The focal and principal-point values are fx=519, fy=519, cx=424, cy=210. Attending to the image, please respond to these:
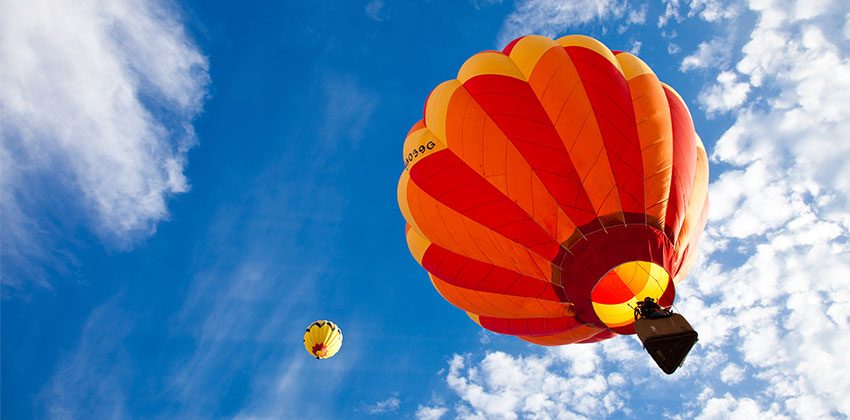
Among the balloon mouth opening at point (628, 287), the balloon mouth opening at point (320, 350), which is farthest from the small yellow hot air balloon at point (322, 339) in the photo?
the balloon mouth opening at point (628, 287)

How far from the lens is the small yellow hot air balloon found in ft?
52.3

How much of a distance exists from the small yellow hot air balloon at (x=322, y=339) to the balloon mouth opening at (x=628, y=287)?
34.6 ft

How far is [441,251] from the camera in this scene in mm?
9117

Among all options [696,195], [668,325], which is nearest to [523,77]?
[696,195]

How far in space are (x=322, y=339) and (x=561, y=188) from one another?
10.9 meters

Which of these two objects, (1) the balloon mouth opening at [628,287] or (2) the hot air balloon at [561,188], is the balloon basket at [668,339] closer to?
(2) the hot air balloon at [561,188]

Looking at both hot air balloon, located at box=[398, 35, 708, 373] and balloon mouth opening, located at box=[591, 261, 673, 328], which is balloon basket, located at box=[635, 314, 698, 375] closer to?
hot air balloon, located at box=[398, 35, 708, 373]

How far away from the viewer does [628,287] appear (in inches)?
283

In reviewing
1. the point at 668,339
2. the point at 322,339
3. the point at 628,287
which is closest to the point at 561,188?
the point at 628,287

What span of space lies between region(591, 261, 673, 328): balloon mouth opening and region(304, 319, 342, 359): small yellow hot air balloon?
10.6 meters

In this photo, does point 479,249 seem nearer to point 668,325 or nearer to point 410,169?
point 410,169

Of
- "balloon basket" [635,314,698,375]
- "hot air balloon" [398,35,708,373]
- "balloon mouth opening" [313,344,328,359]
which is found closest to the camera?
"balloon basket" [635,314,698,375]

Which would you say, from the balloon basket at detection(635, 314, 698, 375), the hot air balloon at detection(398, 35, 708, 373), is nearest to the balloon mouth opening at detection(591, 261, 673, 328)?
the hot air balloon at detection(398, 35, 708, 373)

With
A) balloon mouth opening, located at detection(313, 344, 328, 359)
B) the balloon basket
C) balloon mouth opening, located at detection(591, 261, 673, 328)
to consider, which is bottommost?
the balloon basket
